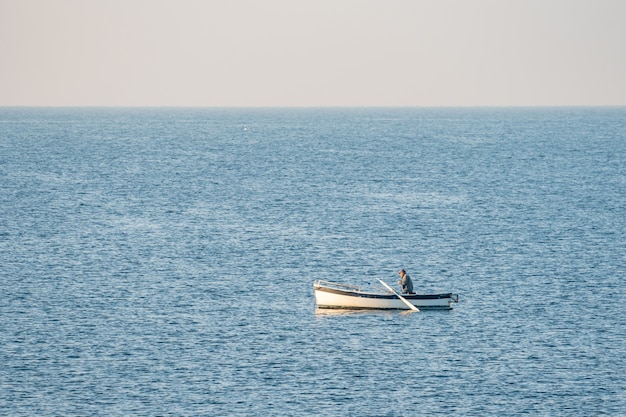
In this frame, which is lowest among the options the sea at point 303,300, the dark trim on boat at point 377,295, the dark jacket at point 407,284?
the sea at point 303,300

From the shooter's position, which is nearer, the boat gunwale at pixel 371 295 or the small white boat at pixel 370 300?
the boat gunwale at pixel 371 295

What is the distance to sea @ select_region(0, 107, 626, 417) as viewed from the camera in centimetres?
5422

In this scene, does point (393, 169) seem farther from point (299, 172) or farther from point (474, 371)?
point (474, 371)

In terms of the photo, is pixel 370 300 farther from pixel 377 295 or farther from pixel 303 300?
pixel 303 300

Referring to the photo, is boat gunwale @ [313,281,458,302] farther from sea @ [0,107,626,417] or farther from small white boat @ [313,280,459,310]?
sea @ [0,107,626,417]

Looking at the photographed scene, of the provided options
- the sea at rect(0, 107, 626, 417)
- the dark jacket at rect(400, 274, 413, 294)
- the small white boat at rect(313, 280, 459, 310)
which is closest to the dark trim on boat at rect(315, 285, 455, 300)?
the small white boat at rect(313, 280, 459, 310)

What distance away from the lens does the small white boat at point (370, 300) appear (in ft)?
240

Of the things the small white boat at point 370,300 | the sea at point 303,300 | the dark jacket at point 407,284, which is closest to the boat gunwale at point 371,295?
the small white boat at point 370,300

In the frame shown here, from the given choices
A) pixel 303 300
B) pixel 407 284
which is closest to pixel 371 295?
pixel 407 284

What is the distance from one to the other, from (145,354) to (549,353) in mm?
23272

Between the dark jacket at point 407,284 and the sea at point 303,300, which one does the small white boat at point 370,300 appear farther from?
the sea at point 303,300

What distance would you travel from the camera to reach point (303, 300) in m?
75.7

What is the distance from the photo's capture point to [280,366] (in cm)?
5856

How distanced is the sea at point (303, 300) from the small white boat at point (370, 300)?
0.84 metres
